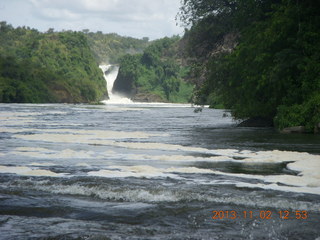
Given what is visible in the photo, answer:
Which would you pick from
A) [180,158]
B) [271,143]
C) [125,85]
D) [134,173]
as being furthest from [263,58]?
[125,85]

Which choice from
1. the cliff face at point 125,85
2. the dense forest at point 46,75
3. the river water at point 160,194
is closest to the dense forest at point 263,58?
the river water at point 160,194

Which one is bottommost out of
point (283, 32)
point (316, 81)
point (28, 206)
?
point (28, 206)

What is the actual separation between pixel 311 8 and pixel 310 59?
2.82 metres

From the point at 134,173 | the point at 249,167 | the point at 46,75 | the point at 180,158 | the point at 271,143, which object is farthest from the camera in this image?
the point at 46,75

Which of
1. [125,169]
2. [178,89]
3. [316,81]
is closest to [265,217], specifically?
[125,169]

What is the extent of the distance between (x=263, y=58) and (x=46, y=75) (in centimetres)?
12170

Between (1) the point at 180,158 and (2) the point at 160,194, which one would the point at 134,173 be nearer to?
(2) the point at 160,194

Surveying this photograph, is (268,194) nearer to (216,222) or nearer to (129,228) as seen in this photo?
(216,222)

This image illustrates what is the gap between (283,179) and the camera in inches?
418

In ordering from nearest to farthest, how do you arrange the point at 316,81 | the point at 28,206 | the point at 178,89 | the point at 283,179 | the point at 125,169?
1. the point at 28,206
2. the point at 283,179
3. the point at 125,169
4. the point at 316,81
5. the point at 178,89

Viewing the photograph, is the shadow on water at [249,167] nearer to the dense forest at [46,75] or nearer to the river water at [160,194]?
the river water at [160,194]
